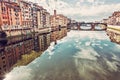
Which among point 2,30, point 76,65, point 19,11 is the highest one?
point 19,11

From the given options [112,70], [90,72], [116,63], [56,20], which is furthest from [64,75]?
[56,20]

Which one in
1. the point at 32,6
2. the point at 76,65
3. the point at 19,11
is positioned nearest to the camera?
the point at 76,65

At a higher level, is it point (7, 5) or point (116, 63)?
point (7, 5)

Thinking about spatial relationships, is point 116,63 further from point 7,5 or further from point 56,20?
point 56,20

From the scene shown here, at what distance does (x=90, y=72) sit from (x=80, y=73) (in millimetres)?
1510

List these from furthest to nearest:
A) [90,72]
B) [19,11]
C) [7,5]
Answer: [19,11] < [7,5] < [90,72]

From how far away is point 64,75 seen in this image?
735 inches

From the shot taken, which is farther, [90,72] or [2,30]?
[2,30]

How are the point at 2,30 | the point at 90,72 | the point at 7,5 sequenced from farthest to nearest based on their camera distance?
the point at 7,5
the point at 2,30
the point at 90,72

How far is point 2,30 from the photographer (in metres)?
49.7

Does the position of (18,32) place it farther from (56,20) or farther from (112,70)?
(56,20)

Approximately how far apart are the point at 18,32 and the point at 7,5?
1226cm

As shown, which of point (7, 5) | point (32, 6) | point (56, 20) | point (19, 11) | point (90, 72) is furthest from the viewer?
point (56, 20)

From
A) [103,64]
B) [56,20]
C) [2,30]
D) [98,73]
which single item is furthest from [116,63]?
[56,20]
